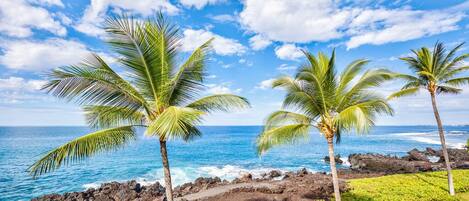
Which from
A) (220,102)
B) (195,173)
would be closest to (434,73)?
(220,102)

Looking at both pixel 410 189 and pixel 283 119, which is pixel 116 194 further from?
pixel 410 189

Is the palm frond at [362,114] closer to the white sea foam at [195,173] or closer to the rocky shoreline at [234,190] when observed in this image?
the rocky shoreline at [234,190]

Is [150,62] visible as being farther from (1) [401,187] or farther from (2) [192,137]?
(1) [401,187]

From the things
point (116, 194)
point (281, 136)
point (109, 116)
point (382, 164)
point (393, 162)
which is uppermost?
point (109, 116)

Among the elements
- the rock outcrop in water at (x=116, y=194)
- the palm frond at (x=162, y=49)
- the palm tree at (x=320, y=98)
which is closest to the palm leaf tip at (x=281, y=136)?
the palm tree at (x=320, y=98)

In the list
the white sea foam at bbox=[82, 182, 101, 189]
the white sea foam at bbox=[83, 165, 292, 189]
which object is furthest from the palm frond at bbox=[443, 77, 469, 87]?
the white sea foam at bbox=[82, 182, 101, 189]

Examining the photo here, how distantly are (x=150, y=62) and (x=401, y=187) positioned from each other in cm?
1453

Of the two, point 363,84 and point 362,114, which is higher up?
point 363,84

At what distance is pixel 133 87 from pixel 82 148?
1702 millimetres

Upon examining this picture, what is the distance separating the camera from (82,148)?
19.2ft

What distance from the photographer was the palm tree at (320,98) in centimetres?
855

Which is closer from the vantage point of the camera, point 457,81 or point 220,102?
point 220,102

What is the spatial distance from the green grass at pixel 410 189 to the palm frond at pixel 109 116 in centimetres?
1054

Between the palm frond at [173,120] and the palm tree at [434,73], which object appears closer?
the palm frond at [173,120]
